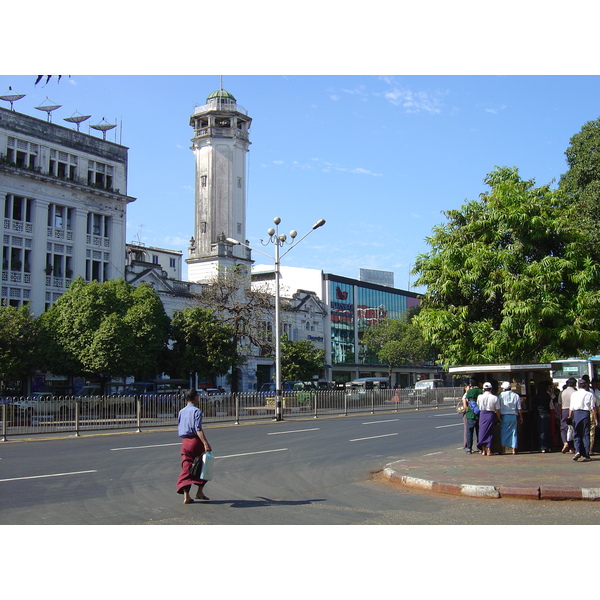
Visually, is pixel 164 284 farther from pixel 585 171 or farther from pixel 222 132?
pixel 585 171

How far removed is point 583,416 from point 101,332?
29.8 meters

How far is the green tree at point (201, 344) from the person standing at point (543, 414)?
28536 millimetres

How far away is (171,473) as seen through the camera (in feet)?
41.0

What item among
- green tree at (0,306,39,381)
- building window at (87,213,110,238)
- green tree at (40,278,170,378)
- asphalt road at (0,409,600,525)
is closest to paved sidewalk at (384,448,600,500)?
asphalt road at (0,409,600,525)

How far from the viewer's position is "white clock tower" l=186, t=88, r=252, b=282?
6488cm

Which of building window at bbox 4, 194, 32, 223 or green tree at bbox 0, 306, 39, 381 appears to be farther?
building window at bbox 4, 194, 32, 223

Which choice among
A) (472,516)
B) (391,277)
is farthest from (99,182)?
(391,277)

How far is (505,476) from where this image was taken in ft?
35.6

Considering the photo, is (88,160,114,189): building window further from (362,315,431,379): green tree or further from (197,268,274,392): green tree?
(362,315,431,379): green tree

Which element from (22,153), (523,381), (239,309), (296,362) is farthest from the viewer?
(296,362)

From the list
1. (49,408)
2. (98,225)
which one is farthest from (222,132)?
(49,408)

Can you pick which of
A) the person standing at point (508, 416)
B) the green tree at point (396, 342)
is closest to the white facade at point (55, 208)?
the green tree at point (396, 342)

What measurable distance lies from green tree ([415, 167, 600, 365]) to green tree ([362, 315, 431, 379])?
183ft

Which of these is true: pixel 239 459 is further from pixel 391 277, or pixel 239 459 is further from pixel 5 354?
pixel 391 277
